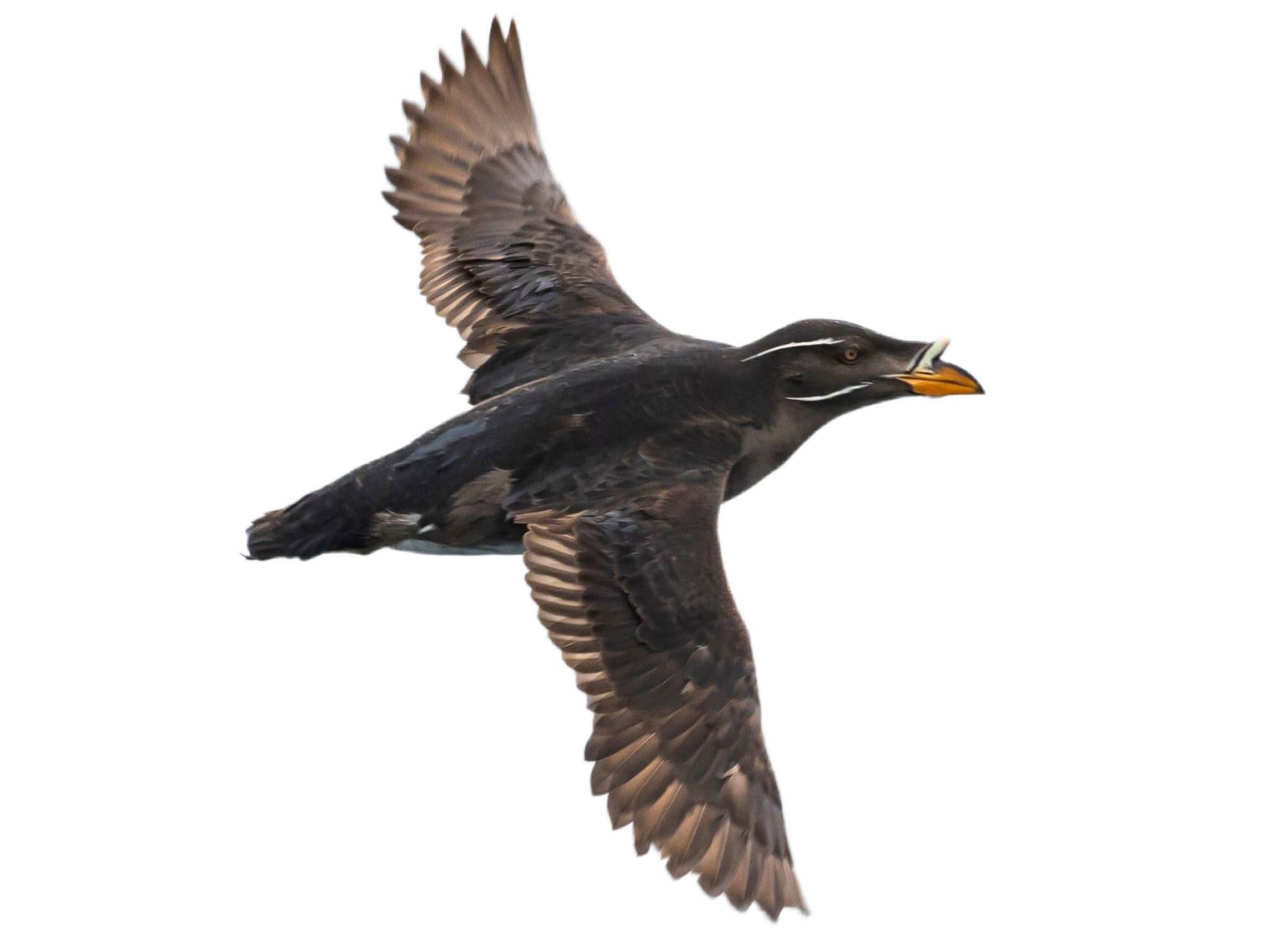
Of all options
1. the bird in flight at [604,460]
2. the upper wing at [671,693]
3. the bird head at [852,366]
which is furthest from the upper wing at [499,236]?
the upper wing at [671,693]

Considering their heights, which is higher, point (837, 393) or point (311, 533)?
point (837, 393)

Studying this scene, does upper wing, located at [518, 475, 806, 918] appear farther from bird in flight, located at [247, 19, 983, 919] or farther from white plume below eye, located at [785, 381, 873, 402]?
white plume below eye, located at [785, 381, 873, 402]

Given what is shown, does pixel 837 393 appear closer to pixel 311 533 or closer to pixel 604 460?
pixel 604 460

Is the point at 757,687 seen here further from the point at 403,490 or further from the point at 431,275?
the point at 431,275

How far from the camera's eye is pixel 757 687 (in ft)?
26.5

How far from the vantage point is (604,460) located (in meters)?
8.70

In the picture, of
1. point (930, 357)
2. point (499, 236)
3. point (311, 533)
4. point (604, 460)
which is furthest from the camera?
point (499, 236)

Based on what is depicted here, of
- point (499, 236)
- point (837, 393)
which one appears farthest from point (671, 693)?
point (499, 236)

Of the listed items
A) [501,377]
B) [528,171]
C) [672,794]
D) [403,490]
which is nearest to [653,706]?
[672,794]

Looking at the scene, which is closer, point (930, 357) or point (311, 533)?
point (311, 533)

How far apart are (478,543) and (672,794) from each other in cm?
169

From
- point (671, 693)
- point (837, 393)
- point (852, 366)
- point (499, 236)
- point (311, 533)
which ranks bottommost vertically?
point (671, 693)

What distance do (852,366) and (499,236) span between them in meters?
2.41

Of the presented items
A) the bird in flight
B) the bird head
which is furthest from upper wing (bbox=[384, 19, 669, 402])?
the bird head
